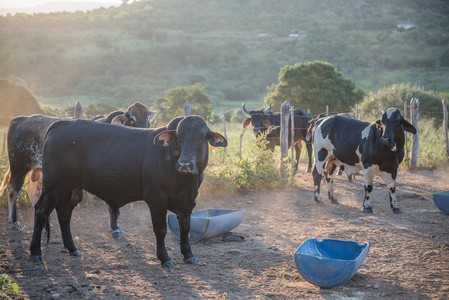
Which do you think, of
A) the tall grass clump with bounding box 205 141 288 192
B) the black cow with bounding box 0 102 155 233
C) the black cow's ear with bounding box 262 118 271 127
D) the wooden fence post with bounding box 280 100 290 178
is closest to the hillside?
the black cow's ear with bounding box 262 118 271 127

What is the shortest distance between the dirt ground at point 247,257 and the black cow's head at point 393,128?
1.38 meters

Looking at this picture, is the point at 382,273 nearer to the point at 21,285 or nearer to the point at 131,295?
the point at 131,295

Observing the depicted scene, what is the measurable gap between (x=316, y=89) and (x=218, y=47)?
48073mm

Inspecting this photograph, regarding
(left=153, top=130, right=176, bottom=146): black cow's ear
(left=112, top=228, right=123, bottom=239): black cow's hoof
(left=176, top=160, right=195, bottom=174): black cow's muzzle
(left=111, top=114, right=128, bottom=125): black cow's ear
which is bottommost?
(left=112, top=228, right=123, bottom=239): black cow's hoof

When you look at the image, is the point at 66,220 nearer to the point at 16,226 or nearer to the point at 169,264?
the point at 169,264

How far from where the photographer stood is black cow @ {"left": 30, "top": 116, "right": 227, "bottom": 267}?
5270 millimetres

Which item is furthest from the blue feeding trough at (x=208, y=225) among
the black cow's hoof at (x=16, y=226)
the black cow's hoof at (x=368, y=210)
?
the black cow's hoof at (x=368, y=210)

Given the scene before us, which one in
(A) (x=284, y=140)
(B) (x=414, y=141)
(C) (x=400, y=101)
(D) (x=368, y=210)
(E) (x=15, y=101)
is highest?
(E) (x=15, y=101)

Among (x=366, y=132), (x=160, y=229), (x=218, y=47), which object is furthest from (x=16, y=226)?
(x=218, y=47)

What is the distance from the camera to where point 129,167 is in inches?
213

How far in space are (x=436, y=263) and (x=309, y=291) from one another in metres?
1.94

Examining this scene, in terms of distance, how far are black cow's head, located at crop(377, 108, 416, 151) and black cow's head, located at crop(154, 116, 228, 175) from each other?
3694mm

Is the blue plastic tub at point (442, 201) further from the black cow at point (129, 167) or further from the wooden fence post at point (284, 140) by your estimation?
the black cow at point (129, 167)

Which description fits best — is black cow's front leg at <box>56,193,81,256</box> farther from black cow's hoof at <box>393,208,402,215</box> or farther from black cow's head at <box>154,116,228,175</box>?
black cow's hoof at <box>393,208,402,215</box>
